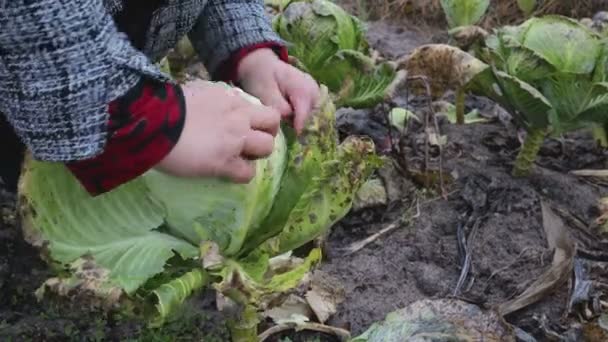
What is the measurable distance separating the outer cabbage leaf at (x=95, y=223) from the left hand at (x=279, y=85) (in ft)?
0.82

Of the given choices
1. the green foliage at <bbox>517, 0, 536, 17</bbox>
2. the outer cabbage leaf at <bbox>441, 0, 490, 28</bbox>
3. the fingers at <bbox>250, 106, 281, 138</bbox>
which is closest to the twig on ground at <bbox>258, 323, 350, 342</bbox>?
the fingers at <bbox>250, 106, 281, 138</bbox>

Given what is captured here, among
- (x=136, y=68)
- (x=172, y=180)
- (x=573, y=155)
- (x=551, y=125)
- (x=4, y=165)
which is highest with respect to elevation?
(x=136, y=68)

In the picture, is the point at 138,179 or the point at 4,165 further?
the point at 4,165

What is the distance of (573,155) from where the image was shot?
2.09 metres

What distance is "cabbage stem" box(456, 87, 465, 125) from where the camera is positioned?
2.00 metres

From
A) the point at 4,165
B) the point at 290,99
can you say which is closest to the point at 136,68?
the point at 290,99

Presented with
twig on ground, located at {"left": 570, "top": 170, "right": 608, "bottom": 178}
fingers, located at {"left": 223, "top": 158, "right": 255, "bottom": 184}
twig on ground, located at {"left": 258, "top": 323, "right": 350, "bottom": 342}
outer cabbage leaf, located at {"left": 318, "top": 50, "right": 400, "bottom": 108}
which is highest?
fingers, located at {"left": 223, "top": 158, "right": 255, "bottom": 184}

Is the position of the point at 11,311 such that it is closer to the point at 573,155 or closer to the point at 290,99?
the point at 290,99

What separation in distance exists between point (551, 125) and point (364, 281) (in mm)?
485

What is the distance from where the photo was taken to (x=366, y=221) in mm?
1843

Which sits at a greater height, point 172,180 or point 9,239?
point 172,180

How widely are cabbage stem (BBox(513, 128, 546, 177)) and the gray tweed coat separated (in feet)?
3.05

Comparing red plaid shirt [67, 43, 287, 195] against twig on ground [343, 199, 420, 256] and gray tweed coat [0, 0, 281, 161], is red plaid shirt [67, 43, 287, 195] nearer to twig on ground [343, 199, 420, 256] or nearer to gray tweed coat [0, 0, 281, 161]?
gray tweed coat [0, 0, 281, 161]

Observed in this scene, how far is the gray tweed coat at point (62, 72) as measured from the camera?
107 centimetres
